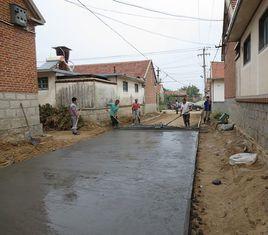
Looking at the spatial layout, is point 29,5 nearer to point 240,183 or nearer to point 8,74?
point 8,74

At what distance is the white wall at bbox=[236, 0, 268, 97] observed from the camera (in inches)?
299

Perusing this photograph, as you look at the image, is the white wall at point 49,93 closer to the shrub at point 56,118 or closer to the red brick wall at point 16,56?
the shrub at point 56,118

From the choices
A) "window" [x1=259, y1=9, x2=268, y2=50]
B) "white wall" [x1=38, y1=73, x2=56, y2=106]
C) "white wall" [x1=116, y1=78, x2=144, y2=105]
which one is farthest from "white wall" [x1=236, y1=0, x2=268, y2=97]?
"white wall" [x1=116, y1=78, x2=144, y2=105]

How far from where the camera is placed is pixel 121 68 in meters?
32.5

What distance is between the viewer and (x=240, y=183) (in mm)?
5766

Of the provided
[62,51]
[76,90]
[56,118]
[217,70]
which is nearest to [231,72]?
[76,90]

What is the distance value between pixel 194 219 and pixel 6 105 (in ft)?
24.9

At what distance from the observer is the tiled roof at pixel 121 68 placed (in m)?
31.4

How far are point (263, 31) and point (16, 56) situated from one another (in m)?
7.77

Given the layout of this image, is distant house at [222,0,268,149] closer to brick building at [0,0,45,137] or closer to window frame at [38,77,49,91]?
brick building at [0,0,45,137]

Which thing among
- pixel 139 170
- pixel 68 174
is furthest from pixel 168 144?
pixel 68 174

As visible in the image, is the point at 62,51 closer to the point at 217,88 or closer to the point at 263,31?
the point at 217,88

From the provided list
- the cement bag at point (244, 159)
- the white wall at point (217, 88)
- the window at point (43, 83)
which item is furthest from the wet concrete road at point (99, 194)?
the white wall at point (217, 88)

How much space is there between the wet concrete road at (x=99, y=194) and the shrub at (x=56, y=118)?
283 inches
